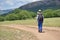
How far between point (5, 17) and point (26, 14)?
3.63 metres

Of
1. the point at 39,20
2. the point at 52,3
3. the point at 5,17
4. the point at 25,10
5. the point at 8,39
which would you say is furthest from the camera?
the point at 52,3

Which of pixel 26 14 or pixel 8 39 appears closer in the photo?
pixel 8 39

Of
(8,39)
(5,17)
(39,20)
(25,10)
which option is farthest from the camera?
(25,10)

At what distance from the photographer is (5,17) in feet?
126

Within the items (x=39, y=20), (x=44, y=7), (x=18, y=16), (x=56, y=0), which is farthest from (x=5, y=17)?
(x=39, y=20)

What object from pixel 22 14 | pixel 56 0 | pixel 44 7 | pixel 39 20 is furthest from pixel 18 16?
pixel 39 20

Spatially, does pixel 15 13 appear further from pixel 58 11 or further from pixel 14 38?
pixel 14 38

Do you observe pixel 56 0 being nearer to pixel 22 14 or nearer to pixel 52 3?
pixel 52 3

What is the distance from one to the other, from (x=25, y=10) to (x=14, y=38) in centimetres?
2727

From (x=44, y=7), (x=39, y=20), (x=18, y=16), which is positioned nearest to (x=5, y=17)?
(x=18, y=16)

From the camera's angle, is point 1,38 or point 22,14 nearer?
point 1,38

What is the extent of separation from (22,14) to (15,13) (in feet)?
8.40

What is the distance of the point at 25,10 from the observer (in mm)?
41375

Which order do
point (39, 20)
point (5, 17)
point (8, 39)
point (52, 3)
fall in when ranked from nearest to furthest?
point (8, 39), point (39, 20), point (5, 17), point (52, 3)
